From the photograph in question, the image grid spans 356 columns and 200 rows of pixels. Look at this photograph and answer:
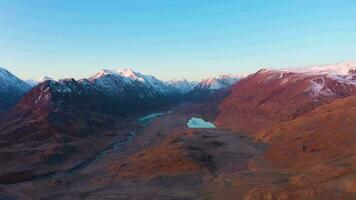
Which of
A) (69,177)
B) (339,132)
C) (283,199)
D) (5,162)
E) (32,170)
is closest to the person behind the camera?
(283,199)

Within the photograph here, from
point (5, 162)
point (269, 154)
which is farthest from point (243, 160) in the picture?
point (5, 162)

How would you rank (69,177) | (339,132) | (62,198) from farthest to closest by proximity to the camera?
(339,132), (69,177), (62,198)

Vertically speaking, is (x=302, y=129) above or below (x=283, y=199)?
above

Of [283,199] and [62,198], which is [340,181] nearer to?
[283,199]

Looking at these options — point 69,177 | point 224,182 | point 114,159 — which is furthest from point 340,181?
point 114,159

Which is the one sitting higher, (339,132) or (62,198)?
(339,132)

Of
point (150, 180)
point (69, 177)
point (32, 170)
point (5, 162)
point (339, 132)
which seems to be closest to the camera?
point (150, 180)

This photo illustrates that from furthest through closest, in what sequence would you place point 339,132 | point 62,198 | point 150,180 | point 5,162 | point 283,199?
point 5,162 < point 339,132 < point 150,180 < point 62,198 < point 283,199

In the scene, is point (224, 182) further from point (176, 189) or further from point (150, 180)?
point (150, 180)

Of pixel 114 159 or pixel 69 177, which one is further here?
pixel 114 159
